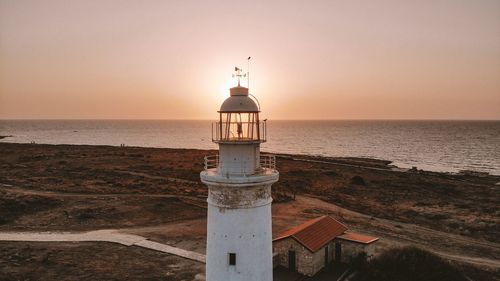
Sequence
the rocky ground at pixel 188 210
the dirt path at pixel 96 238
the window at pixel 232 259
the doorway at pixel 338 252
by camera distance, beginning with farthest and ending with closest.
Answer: the dirt path at pixel 96 238, the rocky ground at pixel 188 210, the doorway at pixel 338 252, the window at pixel 232 259

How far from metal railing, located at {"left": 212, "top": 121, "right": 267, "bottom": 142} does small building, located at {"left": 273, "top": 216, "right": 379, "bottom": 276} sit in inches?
243

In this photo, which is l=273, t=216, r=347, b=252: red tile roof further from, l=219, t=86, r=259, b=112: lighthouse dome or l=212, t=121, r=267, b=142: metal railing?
l=219, t=86, r=259, b=112: lighthouse dome

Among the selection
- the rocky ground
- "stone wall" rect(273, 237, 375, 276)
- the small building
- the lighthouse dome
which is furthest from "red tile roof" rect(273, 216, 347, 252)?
the lighthouse dome

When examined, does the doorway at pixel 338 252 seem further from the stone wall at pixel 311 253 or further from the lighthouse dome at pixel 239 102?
the lighthouse dome at pixel 239 102

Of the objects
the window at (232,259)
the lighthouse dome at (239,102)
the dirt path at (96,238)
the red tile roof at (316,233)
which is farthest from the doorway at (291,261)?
the lighthouse dome at (239,102)

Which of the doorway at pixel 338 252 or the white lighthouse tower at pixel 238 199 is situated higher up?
the white lighthouse tower at pixel 238 199

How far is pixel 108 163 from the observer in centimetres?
4588

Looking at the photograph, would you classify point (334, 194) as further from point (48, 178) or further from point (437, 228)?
point (48, 178)

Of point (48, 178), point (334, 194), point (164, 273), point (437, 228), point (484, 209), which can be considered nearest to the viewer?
point (164, 273)

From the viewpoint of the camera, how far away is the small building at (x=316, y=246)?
41.0 feet

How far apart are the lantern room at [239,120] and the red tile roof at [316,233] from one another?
245 inches

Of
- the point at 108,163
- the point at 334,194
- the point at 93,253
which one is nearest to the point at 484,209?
the point at 334,194

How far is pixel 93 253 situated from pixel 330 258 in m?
9.80

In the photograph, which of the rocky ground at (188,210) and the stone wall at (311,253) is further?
the rocky ground at (188,210)
